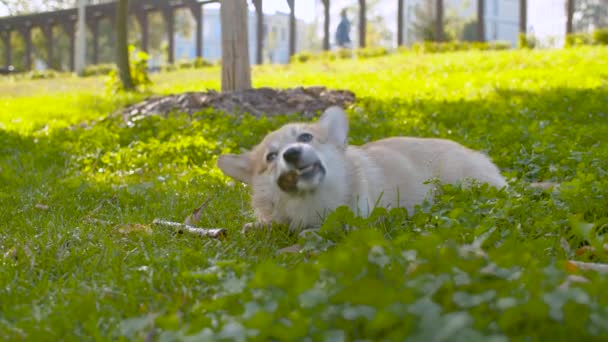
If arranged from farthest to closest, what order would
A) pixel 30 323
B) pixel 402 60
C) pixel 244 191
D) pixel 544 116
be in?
1. pixel 402 60
2. pixel 544 116
3. pixel 244 191
4. pixel 30 323

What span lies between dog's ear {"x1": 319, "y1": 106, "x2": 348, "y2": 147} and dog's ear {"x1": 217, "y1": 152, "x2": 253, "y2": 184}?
1.55 feet

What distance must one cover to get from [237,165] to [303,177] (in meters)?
0.69

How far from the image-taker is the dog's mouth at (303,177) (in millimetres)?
3664

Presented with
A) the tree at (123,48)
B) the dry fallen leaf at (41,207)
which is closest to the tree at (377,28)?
the tree at (123,48)

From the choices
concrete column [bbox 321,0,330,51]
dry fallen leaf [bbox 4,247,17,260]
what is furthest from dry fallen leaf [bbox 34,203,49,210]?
concrete column [bbox 321,0,330,51]

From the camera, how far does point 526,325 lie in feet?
5.81

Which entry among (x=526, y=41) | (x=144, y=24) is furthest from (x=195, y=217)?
(x=144, y=24)

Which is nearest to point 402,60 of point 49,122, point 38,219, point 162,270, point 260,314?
point 49,122

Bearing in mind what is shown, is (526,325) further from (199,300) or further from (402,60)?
(402,60)

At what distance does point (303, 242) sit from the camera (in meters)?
3.34

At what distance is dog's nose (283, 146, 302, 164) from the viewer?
11.8ft

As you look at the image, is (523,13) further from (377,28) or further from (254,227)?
(377,28)

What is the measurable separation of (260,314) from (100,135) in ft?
23.0

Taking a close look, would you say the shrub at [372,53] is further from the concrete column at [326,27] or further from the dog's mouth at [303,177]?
the dog's mouth at [303,177]
